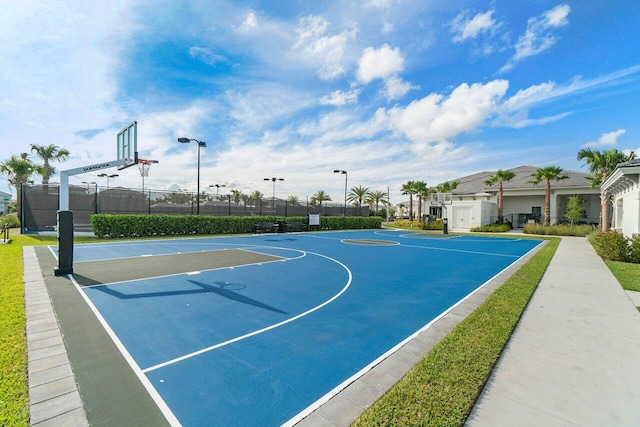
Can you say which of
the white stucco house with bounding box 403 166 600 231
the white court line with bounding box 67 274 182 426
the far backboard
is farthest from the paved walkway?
the white stucco house with bounding box 403 166 600 231

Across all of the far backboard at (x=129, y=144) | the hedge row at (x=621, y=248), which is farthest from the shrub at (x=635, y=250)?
the far backboard at (x=129, y=144)

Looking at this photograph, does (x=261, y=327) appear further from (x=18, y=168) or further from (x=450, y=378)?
(x=18, y=168)

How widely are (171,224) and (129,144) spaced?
11.2 m

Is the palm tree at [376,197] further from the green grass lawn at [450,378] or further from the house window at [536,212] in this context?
the green grass lawn at [450,378]

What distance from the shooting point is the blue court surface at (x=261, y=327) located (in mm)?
3098

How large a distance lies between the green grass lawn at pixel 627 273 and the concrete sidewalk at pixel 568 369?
180 centimetres

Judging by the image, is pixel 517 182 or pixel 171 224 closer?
pixel 171 224

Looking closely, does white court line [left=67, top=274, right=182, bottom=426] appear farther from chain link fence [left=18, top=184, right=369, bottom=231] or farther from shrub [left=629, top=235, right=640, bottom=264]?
chain link fence [left=18, top=184, right=369, bottom=231]

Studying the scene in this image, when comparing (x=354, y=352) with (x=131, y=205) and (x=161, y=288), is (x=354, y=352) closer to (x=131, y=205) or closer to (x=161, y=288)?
(x=161, y=288)

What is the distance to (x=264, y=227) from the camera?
24.8 m

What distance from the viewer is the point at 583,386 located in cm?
325

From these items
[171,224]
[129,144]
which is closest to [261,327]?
[129,144]

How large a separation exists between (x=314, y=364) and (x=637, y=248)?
573 inches

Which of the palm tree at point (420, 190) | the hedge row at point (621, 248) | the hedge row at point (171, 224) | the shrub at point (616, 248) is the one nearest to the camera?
the hedge row at point (621, 248)
